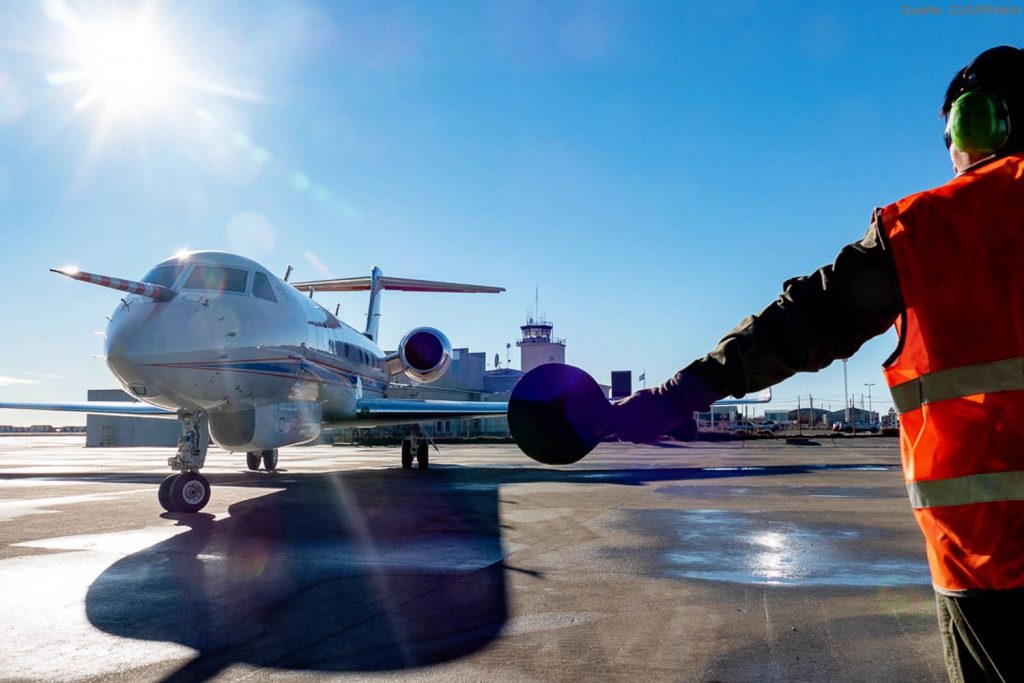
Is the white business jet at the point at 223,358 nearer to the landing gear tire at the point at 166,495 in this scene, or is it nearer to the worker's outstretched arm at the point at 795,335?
the landing gear tire at the point at 166,495

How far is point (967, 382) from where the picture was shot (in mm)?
1479

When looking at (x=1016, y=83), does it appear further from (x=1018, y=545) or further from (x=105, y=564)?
(x=105, y=564)

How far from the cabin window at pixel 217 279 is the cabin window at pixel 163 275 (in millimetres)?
210

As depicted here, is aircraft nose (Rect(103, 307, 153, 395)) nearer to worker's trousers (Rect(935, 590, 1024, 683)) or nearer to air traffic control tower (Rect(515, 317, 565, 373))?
worker's trousers (Rect(935, 590, 1024, 683))

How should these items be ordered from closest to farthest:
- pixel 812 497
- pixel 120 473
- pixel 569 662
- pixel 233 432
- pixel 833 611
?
pixel 569 662 < pixel 833 611 < pixel 812 497 < pixel 233 432 < pixel 120 473

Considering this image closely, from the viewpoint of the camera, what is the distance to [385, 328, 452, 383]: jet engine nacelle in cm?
2088

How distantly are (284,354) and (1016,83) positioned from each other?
13.1 meters

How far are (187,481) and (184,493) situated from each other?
Answer: 0.18 meters

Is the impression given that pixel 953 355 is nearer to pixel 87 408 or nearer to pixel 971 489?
pixel 971 489

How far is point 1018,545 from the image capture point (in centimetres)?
149

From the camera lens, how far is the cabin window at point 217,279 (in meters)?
11.6

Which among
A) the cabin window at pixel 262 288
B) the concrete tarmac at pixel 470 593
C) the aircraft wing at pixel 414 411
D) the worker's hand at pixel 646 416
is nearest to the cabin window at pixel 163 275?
the cabin window at pixel 262 288

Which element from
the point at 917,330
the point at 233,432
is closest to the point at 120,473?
the point at 233,432

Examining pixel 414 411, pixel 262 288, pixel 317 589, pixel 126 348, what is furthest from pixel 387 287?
pixel 317 589
